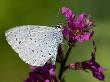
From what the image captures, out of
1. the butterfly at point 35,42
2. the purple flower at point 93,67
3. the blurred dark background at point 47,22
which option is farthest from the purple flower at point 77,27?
the blurred dark background at point 47,22

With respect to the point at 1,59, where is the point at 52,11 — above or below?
above

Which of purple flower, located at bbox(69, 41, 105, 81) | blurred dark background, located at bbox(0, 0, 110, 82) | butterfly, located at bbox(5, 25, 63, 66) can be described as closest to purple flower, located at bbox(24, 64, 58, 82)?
butterfly, located at bbox(5, 25, 63, 66)

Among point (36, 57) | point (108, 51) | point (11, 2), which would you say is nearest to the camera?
point (36, 57)

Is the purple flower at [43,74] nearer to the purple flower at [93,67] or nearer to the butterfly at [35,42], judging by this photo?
the butterfly at [35,42]

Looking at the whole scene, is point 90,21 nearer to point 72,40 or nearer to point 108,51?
point 72,40

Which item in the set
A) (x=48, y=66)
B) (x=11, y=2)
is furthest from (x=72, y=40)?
(x=11, y=2)

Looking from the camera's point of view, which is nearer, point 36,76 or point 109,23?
point 36,76
